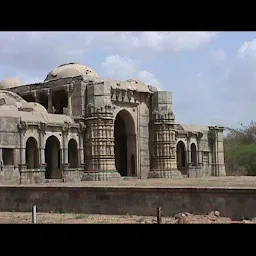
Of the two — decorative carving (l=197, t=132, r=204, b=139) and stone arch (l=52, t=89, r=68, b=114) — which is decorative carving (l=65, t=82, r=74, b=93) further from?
decorative carving (l=197, t=132, r=204, b=139)

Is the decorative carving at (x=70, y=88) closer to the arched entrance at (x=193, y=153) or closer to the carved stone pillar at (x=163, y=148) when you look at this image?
the carved stone pillar at (x=163, y=148)

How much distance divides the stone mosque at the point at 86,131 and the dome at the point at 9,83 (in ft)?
0.25

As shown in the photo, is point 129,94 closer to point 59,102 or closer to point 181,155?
point 59,102

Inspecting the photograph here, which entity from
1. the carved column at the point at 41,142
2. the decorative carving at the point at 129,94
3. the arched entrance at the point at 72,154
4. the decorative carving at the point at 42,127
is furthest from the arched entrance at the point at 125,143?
the carved column at the point at 41,142

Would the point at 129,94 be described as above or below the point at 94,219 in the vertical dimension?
above

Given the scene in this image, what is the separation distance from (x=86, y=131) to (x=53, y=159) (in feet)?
9.15

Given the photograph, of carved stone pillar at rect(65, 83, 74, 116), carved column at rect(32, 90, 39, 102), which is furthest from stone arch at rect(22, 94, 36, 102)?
carved stone pillar at rect(65, 83, 74, 116)

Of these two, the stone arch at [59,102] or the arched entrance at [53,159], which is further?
the stone arch at [59,102]

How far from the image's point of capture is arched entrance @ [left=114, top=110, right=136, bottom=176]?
3303 cm

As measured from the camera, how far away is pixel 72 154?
29.9m

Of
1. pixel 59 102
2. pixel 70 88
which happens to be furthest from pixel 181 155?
pixel 70 88

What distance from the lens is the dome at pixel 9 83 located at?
37.5 m

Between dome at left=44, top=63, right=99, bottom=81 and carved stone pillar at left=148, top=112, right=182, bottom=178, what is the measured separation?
5.32 meters

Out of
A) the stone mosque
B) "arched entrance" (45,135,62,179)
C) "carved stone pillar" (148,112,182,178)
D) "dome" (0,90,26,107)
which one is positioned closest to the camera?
the stone mosque
